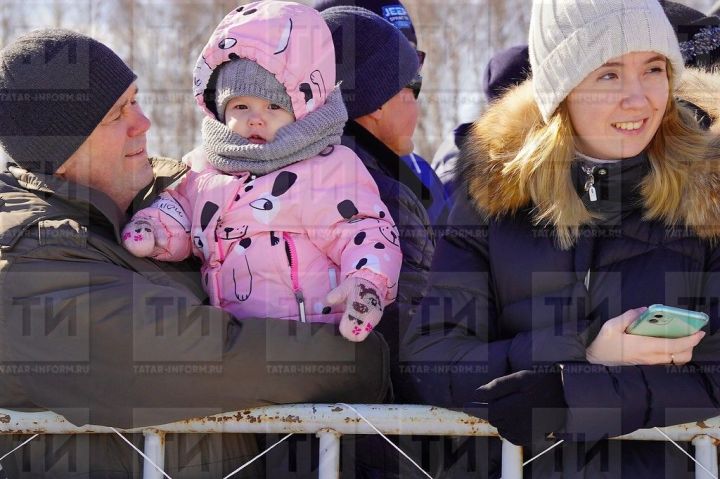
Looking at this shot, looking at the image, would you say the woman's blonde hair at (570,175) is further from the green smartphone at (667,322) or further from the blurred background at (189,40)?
the blurred background at (189,40)

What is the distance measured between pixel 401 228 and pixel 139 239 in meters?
0.79

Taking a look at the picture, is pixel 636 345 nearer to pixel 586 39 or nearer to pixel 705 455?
pixel 705 455

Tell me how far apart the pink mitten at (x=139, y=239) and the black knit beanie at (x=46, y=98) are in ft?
0.81

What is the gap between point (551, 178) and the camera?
8.72ft

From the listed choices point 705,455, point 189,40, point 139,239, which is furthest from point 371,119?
point 189,40

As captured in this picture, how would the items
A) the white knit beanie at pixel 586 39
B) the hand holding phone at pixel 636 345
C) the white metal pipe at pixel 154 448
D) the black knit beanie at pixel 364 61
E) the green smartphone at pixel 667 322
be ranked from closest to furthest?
the green smartphone at pixel 667 322 < the hand holding phone at pixel 636 345 < the white metal pipe at pixel 154 448 < the white knit beanie at pixel 586 39 < the black knit beanie at pixel 364 61

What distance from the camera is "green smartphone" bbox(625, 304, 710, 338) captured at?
2.28 m

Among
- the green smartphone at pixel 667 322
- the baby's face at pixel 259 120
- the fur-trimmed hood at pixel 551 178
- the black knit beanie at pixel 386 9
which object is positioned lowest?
the green smartphone at pixel 667 322

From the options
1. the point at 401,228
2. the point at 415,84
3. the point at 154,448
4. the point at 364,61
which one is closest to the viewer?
the point at 154,448

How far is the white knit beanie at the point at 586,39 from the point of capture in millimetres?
2646

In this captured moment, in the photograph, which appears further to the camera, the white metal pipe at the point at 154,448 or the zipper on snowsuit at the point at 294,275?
the zipper on snowsuit at the point at 294,275

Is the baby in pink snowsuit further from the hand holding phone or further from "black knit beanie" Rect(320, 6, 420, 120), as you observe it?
the hand holding phone

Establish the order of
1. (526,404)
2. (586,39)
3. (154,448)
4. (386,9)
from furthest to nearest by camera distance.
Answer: (386,9) → (586,39) → (154,448) → (526,404)

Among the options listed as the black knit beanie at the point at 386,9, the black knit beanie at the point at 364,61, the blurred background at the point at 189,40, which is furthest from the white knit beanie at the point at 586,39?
the blurred background at the point at 189,40
